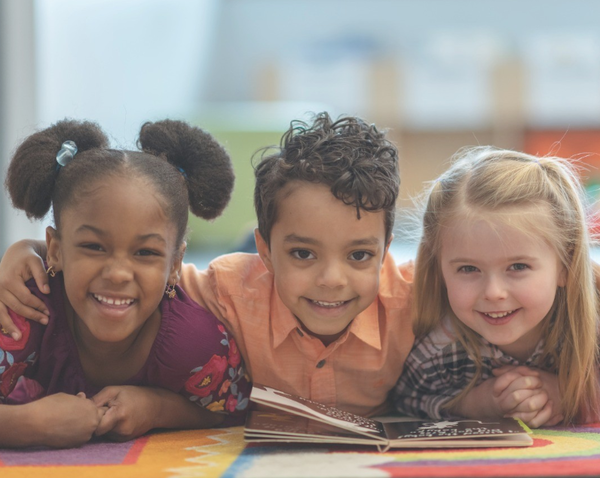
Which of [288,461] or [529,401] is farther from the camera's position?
[529,401]

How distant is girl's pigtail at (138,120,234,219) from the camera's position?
1219mm

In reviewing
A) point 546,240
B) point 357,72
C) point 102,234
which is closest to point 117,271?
point 102,234

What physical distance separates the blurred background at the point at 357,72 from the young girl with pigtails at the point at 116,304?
92.8 inches

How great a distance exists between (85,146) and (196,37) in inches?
172

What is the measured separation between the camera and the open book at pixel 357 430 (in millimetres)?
978

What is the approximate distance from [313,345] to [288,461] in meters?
0.35

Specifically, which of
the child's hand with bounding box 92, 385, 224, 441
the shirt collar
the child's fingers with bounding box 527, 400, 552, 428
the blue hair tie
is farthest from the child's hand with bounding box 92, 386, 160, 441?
the child's fingers with bounding box 527, 400, 552, 428

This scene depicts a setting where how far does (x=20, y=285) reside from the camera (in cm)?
113

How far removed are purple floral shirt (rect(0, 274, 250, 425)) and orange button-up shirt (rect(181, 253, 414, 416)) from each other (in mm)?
71

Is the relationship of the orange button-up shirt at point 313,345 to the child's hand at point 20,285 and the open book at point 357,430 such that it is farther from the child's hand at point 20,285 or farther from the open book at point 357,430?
the child's hand at point 20,285

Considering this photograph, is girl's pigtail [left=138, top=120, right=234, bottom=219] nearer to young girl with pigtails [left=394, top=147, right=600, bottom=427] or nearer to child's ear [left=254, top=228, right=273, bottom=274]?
child's ear [left=254, top=228, right=273, bottom=274]

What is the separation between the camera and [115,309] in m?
1.10

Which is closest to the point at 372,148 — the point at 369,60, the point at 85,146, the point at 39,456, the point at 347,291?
the point at 347,291

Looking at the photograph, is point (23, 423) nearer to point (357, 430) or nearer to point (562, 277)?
point (357, 430)
